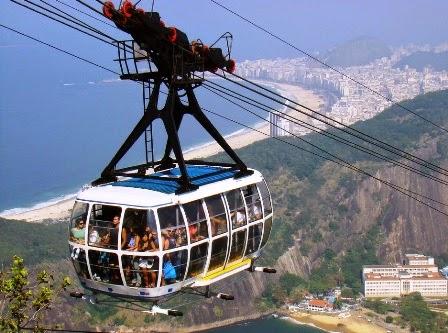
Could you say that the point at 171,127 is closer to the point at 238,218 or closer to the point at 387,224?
the point at 238,218

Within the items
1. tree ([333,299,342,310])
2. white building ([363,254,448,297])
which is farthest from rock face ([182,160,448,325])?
tree ([333,299,342,310])

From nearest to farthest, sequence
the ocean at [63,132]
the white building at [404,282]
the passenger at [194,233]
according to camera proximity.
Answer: the passenger at [194,233]
the white building at [404,282]
the ocean at [63,132]

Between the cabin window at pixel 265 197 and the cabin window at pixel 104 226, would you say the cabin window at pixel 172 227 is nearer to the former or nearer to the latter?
the cabin window at pixel 104 226

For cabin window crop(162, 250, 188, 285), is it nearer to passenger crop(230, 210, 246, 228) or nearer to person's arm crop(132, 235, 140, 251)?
person's arm crop(132, 235, 140, 251)

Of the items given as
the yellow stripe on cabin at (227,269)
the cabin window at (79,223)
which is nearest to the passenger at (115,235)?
the cabin window at (79,223)

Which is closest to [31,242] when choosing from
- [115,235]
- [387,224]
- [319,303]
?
[319,303]

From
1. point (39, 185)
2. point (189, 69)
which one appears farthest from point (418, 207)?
point (189, 69)

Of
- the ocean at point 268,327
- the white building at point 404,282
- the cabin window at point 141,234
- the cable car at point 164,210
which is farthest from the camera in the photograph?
the white building at point 404,282

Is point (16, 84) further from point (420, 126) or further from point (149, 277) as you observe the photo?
point (149, 277)
